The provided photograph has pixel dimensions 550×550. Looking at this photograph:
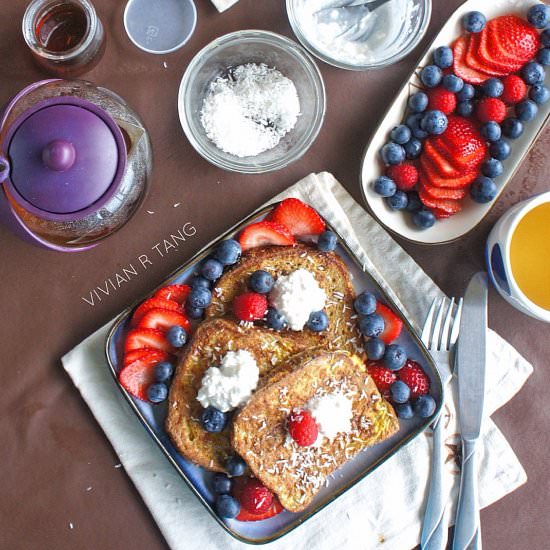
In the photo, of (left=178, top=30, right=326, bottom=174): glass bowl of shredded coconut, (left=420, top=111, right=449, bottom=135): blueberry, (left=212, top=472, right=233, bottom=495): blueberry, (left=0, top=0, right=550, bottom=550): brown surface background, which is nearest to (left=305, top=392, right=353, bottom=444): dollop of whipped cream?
(left=212, top=472, right=233, bottom=495): blueberry

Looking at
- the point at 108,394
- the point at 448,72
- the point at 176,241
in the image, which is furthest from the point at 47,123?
the point at 448,72

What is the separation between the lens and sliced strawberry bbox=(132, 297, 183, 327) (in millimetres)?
1459

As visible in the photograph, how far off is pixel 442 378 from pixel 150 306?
0.71m

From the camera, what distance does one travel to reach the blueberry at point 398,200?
62.1 inches

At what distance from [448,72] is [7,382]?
4.21 feet

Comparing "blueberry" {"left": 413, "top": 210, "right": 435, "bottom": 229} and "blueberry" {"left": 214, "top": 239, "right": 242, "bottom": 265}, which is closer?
"blueberry" {"left": 214, "top": 239, "right": 242, "bottom": 265}

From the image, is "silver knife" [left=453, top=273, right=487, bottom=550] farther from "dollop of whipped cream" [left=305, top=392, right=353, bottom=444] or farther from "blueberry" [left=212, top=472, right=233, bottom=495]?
"blueberry" [left=212, top=472, right=233, bottom=495]

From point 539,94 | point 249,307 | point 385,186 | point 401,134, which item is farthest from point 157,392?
point 539,94

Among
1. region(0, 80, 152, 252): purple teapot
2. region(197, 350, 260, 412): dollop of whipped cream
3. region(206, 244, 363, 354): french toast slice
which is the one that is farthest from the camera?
region(206, 244, 363, 354): french toast slice

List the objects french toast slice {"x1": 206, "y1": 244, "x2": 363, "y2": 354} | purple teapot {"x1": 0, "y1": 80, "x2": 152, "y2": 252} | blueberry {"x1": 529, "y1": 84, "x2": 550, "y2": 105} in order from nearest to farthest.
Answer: purple teapot {"x1": 0, "y1": 80, "x2": 152, "y2": 252} → french toast slice {"x1": 206, "y1": 244, "x2": 363, "y2": 354} → blueberry {"x1": 529, "y1": 84, "x2": 550, "y2": 105}

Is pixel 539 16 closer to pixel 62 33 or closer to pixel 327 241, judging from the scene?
pixel 327 241

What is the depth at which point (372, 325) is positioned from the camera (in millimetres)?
1482

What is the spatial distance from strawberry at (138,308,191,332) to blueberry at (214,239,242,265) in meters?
0.16

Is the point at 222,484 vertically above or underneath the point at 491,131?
underneath
